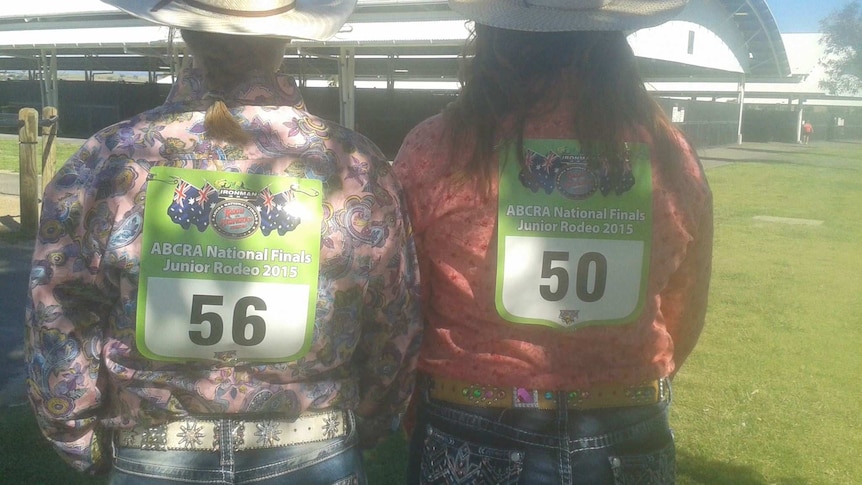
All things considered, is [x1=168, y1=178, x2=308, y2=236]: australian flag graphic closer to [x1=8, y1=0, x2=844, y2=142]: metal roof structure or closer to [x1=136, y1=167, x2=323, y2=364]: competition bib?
[x1=136, y1=167, x2=323, y2=364]: competition bib

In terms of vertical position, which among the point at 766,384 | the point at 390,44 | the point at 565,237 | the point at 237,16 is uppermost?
the point at 390,44

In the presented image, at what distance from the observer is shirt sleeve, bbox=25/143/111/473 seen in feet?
6.07

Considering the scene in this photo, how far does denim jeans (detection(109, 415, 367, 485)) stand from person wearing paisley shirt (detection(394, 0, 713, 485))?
0.32 metres

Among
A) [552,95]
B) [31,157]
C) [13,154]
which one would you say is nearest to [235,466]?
[552,95]

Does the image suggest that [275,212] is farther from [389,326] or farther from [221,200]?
[389,326]

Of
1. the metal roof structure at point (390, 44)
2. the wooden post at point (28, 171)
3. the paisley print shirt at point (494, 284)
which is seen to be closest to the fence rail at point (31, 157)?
the wooden post at point (28, 171)

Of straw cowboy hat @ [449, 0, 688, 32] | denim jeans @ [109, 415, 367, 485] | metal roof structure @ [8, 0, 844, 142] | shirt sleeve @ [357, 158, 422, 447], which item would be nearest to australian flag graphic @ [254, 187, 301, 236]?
shirt sleeve @ [357, 158, 422, 447]

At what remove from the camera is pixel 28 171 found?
984cm

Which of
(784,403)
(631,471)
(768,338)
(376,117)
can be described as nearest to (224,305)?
(631,471)

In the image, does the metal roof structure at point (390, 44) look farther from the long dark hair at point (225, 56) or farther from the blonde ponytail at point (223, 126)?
the blonde ponytail at point (223, 126)

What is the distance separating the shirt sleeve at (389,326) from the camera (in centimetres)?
203

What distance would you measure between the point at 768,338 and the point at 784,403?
1447 millimetres

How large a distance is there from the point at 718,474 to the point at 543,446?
262 centimetres

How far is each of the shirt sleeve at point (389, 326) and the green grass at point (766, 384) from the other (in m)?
2.10
